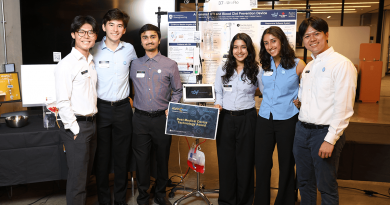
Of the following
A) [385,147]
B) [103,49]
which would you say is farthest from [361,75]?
[103,49]

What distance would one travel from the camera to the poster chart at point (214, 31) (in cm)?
322

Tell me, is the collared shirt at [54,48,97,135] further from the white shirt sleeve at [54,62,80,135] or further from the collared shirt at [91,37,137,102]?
the collared shirt at [91,37,137,102]

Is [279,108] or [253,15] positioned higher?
[253,15]

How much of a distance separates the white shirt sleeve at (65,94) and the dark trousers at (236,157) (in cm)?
138

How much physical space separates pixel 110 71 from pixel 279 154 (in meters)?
1.79

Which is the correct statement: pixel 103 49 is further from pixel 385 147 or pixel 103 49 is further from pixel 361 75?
pixel 361 75

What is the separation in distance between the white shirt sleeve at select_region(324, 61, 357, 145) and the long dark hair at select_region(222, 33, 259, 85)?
32.3 inches

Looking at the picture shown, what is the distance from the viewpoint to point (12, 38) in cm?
382

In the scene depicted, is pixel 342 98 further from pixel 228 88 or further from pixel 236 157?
pixel 236 157

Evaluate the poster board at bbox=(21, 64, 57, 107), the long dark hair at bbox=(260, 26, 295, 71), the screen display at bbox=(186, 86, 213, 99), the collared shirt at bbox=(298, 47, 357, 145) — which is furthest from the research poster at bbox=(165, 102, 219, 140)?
the poster board at bbox=(21, 64, 57, 107)

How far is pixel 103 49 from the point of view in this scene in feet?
8.90

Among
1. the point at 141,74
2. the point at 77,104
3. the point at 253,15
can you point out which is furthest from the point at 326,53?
the point at 77,104

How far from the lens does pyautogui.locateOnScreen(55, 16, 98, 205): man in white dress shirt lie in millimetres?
2234

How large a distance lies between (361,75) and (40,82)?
30.7ft
